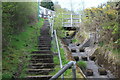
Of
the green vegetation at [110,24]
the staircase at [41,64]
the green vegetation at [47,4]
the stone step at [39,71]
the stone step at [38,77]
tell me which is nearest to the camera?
the stone step at [38,77]

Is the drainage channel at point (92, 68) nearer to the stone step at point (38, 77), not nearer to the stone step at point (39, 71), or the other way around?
the stone step at point (39, 71)

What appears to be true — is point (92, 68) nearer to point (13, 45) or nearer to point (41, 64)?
point (41, 64)

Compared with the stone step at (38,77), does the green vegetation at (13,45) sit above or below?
above

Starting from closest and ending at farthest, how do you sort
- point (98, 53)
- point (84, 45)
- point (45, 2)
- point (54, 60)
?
point (54, 60) → point (98, 53) → point (84, 45) → point (45, 2)

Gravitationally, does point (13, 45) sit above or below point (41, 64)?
above

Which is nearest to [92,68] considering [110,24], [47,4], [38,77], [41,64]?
[110,24]

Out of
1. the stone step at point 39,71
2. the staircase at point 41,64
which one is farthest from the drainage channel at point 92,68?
the stone step at point 39,71

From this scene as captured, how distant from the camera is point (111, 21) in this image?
239 inches

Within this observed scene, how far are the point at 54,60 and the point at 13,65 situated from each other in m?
1.28

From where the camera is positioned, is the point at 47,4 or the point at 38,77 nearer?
the point at 38,77

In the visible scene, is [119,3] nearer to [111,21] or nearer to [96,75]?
[111,21]

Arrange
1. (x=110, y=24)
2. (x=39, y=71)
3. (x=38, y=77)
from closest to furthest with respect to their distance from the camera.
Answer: (x=38, y=77), (x=39, y=71), (x=110, y=24)

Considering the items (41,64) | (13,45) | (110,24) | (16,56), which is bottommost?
(41,64)

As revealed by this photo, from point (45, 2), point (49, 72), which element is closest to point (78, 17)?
point (49, 72)
